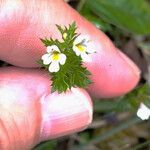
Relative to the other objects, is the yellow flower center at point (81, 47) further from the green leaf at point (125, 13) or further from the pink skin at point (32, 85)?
the green leaf at point (125, 13)

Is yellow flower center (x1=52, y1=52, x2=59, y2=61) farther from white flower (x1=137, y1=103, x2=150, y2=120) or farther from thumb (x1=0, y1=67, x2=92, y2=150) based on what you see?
white flower (x1=137, y1=103, x2=150, y2=120)

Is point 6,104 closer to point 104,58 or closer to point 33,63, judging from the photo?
point 33,63

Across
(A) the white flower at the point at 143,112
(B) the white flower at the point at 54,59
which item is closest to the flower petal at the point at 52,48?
(B) the white flower at the point at 54,59

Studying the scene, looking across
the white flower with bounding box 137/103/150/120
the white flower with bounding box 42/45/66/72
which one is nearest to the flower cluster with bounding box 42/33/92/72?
the white flower with bounding box 42/45/66/72

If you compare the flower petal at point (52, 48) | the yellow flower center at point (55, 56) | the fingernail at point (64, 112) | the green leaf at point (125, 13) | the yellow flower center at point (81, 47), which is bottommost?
the fingernail at point (64, 112)

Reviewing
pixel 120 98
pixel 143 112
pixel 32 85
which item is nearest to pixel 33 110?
pixel 32 85
